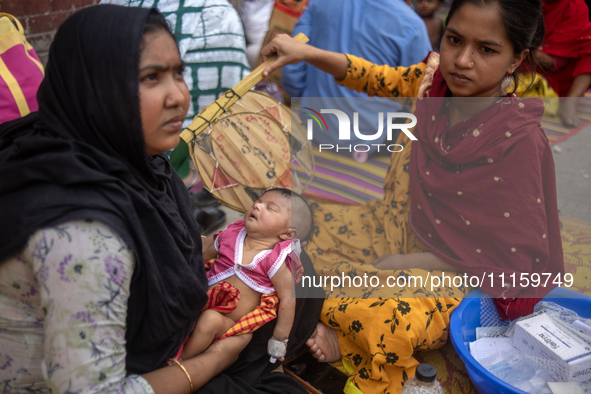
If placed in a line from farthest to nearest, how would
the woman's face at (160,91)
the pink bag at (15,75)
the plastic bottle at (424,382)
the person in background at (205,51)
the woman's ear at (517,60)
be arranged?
the person in background at (205,51) < the pink bag at (15,75) < the woman's ear at (517,60) < the plastic bottle at (424,382) < the woman's face at (160,91)

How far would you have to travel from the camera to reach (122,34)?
0.99 meters

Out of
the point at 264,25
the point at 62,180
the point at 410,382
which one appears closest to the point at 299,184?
the point at 410,382

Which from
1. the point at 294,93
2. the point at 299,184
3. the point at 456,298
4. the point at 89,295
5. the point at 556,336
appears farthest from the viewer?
the point at 294,93

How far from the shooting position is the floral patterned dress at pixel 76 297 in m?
0.89

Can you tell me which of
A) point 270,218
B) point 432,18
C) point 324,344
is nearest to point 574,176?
point 432,18

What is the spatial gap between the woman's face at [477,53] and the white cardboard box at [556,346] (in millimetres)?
831

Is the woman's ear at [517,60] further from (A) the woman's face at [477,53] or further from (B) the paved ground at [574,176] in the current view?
(B) the paved ground at [574,176]

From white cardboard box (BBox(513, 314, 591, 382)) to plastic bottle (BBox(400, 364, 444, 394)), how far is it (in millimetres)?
351

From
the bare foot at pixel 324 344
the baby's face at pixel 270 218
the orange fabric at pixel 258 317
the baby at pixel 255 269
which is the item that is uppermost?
the baby's face at pixel 270 218

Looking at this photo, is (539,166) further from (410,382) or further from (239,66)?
(239,66)

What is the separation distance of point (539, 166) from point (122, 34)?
1.36m

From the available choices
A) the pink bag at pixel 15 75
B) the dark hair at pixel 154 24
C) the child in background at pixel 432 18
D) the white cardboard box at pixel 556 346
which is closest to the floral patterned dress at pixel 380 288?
the white cardboard box at pixel 556 346

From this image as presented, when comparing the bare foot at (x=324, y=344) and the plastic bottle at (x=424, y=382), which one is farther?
the bare foot at (x=324, y=344)

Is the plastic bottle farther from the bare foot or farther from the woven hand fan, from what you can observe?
the woven hand fan
